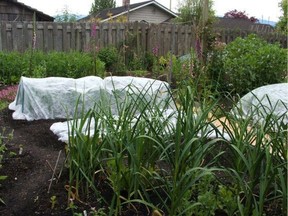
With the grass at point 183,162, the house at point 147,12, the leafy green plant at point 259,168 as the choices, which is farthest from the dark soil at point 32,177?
A: the house at point 147,12

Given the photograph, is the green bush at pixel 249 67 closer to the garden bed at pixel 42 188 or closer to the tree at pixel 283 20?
the garden bed at pixel 42 188

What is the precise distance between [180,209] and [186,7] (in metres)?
25.6

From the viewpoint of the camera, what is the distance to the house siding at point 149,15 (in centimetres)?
2996

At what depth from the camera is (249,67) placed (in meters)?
7.15

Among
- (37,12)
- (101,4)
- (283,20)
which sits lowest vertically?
(37,12)

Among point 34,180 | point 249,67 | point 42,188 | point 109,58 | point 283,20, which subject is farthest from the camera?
point 283,20

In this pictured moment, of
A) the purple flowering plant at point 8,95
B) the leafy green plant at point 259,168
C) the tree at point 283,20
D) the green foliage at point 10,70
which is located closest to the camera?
the leafy green plant at point 259,168

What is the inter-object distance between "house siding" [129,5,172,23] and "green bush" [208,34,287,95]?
74.7ft

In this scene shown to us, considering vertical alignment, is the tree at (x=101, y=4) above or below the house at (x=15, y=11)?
above

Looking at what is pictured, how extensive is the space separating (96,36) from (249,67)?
5830mm

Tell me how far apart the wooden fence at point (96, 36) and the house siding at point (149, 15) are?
55.0ft

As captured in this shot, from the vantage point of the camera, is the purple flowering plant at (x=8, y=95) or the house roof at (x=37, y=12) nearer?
the purple flowering plant at (x=8, y=95)

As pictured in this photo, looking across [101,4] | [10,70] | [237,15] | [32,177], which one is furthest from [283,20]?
[32,177]

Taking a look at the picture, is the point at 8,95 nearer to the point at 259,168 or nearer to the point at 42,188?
the point at 42,188
